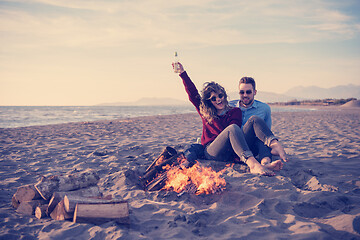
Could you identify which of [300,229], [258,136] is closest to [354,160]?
[258,136]

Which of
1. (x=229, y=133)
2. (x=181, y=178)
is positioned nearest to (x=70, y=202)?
(x=181, y=178)

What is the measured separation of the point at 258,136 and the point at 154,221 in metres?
2.61

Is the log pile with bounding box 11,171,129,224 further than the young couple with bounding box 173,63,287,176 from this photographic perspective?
No

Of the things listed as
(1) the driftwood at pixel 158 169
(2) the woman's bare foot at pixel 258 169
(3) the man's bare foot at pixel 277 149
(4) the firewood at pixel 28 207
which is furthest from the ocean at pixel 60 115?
(3) the man's bare foot at pixel 277 149

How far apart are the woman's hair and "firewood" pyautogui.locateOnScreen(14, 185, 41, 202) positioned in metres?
3.08

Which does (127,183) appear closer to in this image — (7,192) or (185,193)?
(185,193)

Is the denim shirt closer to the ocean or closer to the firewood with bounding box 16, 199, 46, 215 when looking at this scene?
the firewood with bounding box 16, 199, 46, 215

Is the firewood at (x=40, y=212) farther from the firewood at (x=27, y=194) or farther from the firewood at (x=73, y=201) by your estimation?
the firewood at (x=73, y=201)

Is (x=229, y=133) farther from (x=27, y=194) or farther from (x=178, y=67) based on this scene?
(x=27, y=194)

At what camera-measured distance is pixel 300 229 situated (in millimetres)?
2744

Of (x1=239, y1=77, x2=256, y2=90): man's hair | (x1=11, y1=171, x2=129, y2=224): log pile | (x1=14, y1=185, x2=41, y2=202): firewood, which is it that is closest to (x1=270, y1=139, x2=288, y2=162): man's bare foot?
(x1=239, y1=77, x2=256, y2=90): man's hair

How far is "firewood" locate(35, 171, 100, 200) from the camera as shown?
3434 millimetres

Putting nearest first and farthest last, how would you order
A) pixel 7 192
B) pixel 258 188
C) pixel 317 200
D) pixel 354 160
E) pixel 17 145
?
pixel 317 200
pixel 258 188
pixel 7 192
pixel 354 160
pixel 17 145

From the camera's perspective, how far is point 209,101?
4.93m
